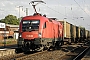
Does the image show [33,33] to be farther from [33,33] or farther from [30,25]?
[30,25]

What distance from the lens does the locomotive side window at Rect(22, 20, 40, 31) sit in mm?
18894

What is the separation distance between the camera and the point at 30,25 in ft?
62.5

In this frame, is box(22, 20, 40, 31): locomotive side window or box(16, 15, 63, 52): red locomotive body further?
box(22, 20, 40, 31): locomotive side window

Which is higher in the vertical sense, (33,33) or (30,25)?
(30,25)

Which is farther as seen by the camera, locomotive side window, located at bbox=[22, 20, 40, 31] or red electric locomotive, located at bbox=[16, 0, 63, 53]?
locomotive side window, located at bbox=[22, 20, 40, 31]

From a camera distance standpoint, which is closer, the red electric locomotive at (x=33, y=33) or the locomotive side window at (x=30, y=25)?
the red electric locomotive at (x=33, y=33)

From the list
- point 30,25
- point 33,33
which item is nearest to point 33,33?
point 33,33

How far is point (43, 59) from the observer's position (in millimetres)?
14867

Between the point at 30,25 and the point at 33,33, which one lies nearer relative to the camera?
the point at 33,33

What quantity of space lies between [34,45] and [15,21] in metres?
95.7

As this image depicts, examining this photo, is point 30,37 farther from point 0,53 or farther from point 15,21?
point 15,21

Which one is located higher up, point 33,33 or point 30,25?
point 30,25

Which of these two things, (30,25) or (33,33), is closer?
(33,33)

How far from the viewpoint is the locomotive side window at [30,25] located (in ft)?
62.0
